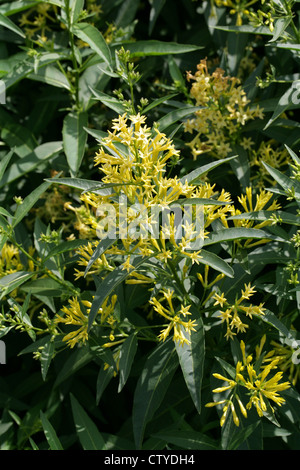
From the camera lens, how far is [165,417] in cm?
268

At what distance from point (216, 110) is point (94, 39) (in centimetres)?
58

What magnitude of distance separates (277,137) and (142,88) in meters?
0.88

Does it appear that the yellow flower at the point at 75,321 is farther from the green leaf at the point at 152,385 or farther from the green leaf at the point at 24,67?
the green leaf at the point at 24,67

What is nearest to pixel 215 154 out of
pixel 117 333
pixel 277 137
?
pixel 277 137

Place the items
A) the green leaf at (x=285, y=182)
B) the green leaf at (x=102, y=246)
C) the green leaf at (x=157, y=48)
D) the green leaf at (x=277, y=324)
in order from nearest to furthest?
the green leaf at (x=102, y=246)
the green leaf at (x=277, y=324)
the green leaf at (x=285, y=182)
the green leaf at (x=157, y=48)

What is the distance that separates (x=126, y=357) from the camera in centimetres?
218

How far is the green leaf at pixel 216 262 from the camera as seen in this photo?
6.46 ft

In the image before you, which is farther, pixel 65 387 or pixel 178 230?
pixel 65 387

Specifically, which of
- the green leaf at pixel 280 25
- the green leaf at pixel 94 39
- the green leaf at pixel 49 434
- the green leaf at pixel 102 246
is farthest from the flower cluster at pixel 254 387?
the green leaf at pixel 94 39

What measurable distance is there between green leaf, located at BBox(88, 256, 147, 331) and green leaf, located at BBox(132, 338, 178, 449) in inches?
19.3

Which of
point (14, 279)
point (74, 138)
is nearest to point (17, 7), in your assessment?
point (74, 138)

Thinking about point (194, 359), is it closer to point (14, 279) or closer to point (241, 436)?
point (241, 436)

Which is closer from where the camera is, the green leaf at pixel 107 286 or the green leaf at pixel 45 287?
the green leaf at pixel 107 286
